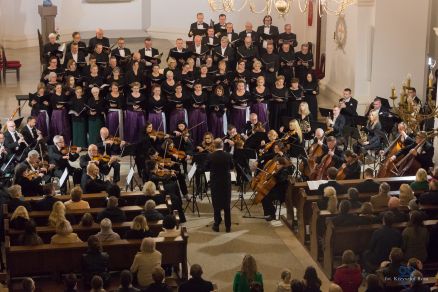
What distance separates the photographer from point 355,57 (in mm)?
18812

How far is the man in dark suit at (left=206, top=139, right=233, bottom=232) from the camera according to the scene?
13133mm

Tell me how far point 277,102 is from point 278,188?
419 centimetres

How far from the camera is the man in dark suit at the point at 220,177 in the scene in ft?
43.1

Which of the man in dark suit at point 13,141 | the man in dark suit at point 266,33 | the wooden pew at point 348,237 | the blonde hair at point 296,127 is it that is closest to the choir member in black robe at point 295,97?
the man in dark suit at point 266,33

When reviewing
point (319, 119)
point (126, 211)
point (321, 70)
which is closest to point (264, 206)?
point (126, 211)

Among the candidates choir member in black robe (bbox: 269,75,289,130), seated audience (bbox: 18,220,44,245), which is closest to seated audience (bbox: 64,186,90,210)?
seated audience (bbox: 18,220,44,245)

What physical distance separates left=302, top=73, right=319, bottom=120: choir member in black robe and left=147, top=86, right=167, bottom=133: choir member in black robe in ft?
10.2

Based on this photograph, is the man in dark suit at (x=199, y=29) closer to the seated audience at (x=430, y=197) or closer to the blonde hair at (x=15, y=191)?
the blonde hair at (x=15, y=191)

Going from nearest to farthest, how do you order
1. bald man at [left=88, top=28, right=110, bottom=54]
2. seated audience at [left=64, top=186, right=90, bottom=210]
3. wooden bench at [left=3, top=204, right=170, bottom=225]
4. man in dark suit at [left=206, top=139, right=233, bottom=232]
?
wooden bench at [left=3, top=204, right=170, bottom=225] < seated audience at [left=64, top=186, right=90, bottom=210] < man in dark suit at [left=206, top=139, right=233, bottom=232] < bald man at [left=88, top=28, right=110, bottom=54]

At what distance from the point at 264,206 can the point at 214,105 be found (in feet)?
11.5

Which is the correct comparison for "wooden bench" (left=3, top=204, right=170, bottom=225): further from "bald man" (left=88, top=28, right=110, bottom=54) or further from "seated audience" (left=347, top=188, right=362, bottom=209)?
"bald man" (left=88, top=28, right=110, bottom=54)

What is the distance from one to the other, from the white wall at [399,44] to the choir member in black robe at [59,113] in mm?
6383

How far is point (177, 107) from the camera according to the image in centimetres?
1680

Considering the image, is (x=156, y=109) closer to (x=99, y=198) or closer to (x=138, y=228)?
(x=99, y=198)
